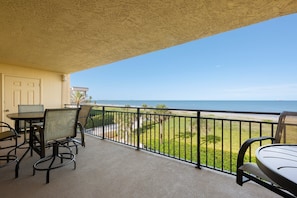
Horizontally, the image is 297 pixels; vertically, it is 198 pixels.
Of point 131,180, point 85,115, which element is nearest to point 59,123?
point 85,115

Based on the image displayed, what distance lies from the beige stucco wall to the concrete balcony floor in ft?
10.3

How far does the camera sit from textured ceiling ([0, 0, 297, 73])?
160 centimetres

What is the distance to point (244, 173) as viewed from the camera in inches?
47.3

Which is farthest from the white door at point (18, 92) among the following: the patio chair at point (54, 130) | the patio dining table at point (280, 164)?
the patio dining table at point (280, 164)

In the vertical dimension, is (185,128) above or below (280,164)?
below

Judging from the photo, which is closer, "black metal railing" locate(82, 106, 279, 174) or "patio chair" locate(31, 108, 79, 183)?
"patio chair" locate(31, 108, 79, 183)

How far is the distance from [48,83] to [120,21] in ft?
14.8

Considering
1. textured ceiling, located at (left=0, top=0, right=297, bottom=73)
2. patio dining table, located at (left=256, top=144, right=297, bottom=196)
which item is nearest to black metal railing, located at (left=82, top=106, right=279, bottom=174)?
A: patio dining table, located at (left=256, top=144, right=297, bottom=196)

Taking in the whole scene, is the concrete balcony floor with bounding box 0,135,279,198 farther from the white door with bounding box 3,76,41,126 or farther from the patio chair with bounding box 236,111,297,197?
the white door with bounding box 3,76,41,126

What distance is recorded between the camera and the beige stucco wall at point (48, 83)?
4213 mm

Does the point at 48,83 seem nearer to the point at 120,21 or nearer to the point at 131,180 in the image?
the point at 120,21

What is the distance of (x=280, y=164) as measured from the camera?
0.79m

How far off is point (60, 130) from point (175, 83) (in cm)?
2557

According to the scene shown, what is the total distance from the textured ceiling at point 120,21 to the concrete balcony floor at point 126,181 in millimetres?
2049
